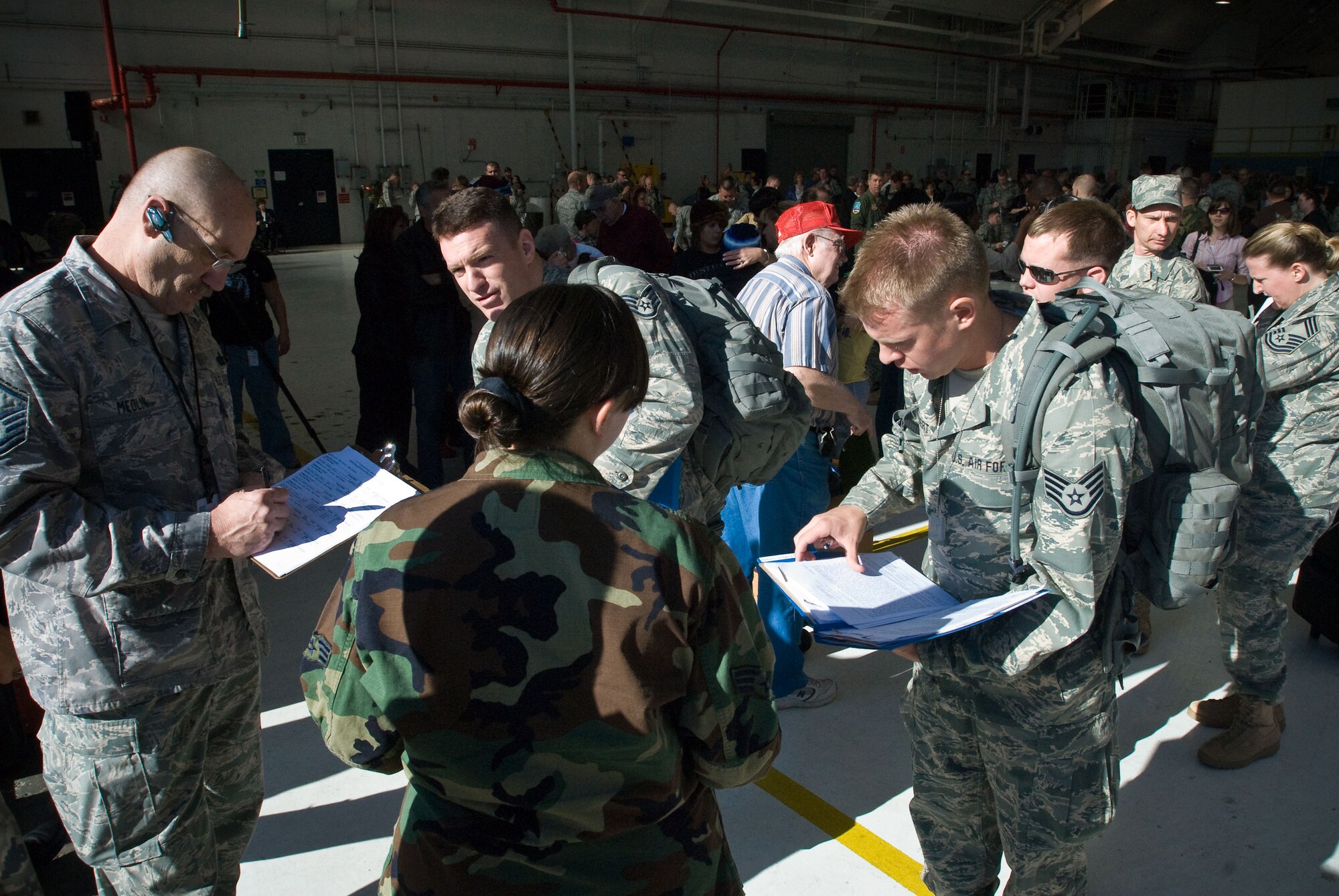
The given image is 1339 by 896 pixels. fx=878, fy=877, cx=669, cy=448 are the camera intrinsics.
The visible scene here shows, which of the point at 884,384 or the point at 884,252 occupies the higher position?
the point at 884,252

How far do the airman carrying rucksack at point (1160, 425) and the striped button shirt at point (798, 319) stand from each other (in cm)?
140

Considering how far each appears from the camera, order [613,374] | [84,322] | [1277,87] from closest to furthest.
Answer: [613,374] → [84,322] → [1277,87]

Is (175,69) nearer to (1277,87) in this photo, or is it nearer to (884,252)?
(884,252)

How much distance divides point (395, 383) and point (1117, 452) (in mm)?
4661

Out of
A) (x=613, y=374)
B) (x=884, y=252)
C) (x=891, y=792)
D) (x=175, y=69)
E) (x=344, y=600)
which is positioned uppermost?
(x=175, y=69)

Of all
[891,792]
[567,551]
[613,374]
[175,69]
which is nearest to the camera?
[567,551]

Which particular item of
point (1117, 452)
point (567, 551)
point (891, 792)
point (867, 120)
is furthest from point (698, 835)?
point (867, 120)

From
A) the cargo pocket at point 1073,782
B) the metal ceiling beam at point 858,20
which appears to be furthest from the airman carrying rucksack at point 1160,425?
the metal ceiling beam at point 858,20

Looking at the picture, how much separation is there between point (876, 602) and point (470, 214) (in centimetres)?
146

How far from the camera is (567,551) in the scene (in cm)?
113

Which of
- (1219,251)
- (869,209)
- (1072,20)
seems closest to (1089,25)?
(1072,20)

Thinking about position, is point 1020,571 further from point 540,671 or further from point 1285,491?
point 1285,491

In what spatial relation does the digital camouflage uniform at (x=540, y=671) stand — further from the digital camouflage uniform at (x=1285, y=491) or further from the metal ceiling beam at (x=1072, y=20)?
the metal ceiling beam at (x=1072, y=20)

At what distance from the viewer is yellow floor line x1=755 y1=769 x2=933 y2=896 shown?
8.17ft
